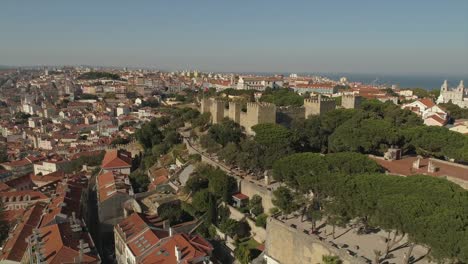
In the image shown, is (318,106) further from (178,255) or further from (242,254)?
(178,255)

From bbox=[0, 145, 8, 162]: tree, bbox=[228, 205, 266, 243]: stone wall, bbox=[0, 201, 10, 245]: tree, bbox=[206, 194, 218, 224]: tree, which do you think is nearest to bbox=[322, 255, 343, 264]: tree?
bbox=[228, 205, 266, 243]: stone wall

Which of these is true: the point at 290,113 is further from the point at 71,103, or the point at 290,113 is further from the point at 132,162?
the point at 71,103

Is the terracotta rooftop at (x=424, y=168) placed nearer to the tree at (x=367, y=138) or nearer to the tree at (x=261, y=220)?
the tree at (x=367, y=138)

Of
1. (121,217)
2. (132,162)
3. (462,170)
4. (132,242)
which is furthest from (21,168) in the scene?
(462,170)

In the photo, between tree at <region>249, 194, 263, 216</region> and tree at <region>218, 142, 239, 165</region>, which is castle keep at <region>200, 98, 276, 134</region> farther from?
tree at <region>249, 194, 263, 216</region>

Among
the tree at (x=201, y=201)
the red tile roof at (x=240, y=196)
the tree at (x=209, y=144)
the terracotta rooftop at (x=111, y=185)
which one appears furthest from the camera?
the tree at (x=209, y=144)

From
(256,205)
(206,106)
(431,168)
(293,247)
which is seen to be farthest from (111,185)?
(431,168)

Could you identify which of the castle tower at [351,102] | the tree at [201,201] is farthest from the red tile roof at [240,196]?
the castle tower at [351,102]
